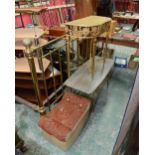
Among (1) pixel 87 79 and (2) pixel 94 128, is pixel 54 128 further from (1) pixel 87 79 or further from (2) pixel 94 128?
(1) pixel 87 79

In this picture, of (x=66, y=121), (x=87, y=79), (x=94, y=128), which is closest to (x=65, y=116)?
(x=66, y=121)

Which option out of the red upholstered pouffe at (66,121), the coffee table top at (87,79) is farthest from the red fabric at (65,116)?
the coffee table top at (87,79)

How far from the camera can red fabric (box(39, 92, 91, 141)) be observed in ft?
4.50

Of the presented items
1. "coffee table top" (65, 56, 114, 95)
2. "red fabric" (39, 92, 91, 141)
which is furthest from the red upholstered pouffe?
"coffee table top" (65, 56, 114, 95)

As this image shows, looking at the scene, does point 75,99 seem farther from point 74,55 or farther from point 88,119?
point 74,55

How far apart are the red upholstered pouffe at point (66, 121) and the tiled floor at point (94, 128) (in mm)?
93

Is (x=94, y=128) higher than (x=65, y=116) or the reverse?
the reverse

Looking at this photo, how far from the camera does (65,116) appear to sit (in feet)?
4.92

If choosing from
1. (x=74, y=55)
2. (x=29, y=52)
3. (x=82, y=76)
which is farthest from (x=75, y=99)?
Answer: (x=74, y=55)

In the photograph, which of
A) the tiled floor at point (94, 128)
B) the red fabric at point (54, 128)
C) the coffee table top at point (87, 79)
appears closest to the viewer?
the red fabric at point (54, 128)

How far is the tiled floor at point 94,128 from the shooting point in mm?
1466

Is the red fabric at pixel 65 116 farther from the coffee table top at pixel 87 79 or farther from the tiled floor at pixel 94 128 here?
the tiled floor at pixel 94 128

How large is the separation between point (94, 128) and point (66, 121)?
381 mm
